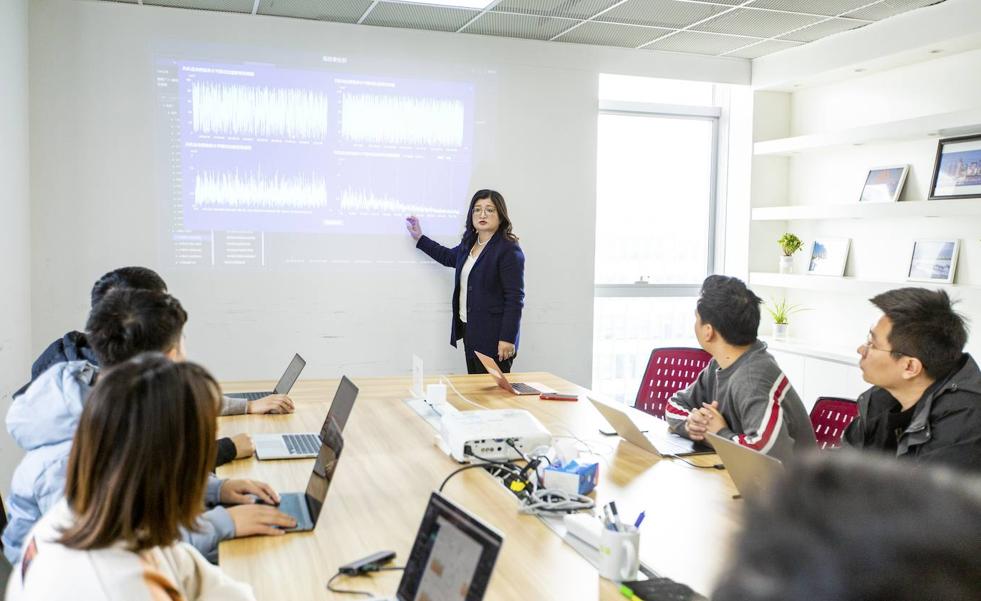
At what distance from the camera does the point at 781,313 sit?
597cm

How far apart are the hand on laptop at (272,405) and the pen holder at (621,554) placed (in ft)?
6.15

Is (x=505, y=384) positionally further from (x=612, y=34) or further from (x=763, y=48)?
(x=763, y=48)

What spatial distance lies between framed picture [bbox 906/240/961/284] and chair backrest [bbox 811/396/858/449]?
7.44 ft

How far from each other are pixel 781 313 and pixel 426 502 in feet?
14.5

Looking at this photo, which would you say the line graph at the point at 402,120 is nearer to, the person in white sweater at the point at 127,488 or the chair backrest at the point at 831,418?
the chair backrest at the point at 831,418

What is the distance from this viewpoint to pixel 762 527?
1.63 ft

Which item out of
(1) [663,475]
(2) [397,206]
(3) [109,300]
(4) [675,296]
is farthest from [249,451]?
(4) [675,296]

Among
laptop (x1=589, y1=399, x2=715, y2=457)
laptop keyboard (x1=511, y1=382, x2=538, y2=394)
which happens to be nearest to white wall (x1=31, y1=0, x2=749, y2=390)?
laptop keyboard (x1=511, y1=382, x2=538, y2=394)

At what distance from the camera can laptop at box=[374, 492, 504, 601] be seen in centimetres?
125

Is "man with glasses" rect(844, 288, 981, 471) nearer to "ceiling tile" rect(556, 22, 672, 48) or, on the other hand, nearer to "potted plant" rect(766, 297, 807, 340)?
"ceiling tile" rect(556, 22, 672, 48)

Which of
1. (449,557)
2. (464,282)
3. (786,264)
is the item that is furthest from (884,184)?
(449,557)

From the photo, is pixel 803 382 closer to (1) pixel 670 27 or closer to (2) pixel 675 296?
(2) pixel 675 296

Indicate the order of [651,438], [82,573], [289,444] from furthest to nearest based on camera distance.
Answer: [651,438]
[289,444]
[82,573]

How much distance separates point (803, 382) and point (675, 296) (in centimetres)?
127
